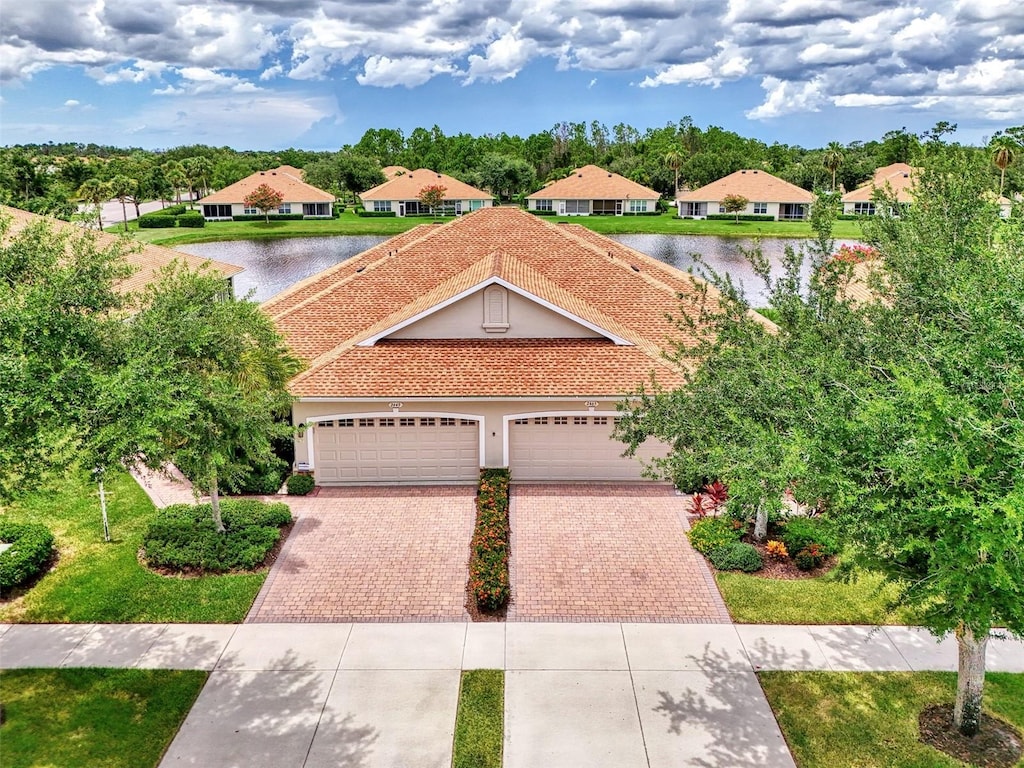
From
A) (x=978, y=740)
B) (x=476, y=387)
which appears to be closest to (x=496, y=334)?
(x=476, y=387)

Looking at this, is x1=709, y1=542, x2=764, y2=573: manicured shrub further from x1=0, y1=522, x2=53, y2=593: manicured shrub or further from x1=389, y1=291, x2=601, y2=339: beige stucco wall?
x1=0, y1=522, x2=53, y2=593: manicured shrub

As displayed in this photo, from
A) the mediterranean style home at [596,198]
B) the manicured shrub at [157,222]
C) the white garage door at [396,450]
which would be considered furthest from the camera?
the mediterranean style home at [596,198]

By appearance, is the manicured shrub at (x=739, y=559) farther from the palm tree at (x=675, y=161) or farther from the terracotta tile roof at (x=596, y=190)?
the palm tree at (x=675, y=161)

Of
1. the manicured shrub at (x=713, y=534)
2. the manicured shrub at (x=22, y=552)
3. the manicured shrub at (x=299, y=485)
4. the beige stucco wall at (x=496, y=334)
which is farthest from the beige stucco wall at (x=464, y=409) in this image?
the manicured shrub at (x=22, y=552)

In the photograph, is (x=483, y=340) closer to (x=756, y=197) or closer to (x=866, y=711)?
(x=866, y=711)

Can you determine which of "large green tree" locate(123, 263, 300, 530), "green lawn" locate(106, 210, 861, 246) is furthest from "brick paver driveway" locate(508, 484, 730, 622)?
"green lawn" locate(106, 210, 861, 246)

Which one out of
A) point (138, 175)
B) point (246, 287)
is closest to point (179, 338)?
point (246, 287)
